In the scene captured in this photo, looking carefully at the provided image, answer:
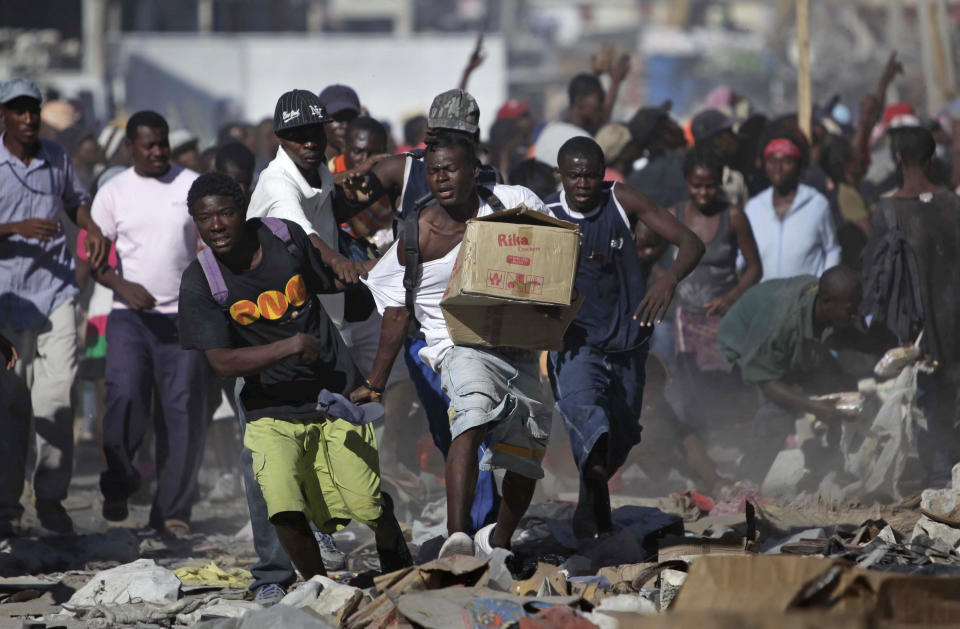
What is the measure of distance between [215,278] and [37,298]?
2.45 meters

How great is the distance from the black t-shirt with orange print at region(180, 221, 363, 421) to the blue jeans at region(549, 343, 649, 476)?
1121 mm

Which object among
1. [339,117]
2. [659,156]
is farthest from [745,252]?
[339,117]

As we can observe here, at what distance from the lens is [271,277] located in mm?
5754

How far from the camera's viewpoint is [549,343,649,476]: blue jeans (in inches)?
255

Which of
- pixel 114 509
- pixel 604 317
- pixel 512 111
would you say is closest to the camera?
pixel 604 317

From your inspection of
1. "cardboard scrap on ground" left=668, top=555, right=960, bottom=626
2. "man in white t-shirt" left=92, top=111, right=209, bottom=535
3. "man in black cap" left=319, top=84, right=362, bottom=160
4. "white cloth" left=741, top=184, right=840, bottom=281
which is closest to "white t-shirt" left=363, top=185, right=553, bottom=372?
"cardboard scrap on ground" left=668, top=555, right=960, bottom=626

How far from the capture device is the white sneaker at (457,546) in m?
5.50

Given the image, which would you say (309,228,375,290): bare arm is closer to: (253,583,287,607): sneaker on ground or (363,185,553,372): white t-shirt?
(363,185,553,372): white t-shirt

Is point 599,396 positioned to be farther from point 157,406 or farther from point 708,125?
point 708,125

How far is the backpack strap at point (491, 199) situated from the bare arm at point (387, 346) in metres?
0.60

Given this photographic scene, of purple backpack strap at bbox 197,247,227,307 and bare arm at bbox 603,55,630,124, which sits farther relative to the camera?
bare arm at bbox 603,55,630,124

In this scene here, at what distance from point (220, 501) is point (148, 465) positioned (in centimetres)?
58

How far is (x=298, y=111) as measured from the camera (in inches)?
257

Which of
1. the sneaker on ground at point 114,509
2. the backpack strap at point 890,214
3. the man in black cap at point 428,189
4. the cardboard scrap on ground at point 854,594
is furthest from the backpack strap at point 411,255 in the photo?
the backpack strap at point 890,214
